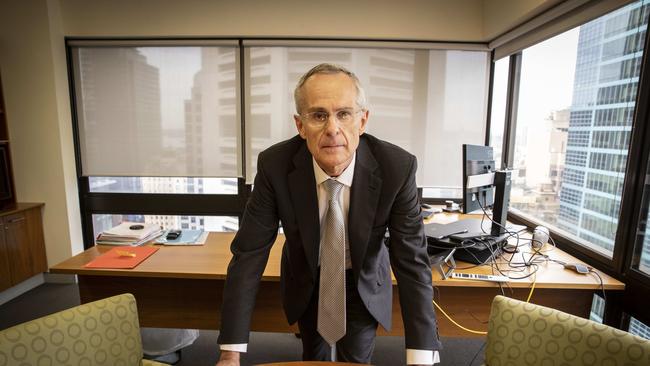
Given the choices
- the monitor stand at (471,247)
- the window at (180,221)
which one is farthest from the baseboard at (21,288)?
the monitor stand at (471,247)

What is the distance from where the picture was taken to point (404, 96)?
3.01m

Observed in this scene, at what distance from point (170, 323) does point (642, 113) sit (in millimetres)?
2624

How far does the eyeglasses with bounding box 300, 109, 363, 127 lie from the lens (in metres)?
0.94

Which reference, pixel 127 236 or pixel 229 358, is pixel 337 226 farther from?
pixel 127 236

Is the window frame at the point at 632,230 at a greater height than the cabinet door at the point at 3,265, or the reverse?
the window frame at the point at 632,230

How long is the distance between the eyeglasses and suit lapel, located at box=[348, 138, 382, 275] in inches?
7.8

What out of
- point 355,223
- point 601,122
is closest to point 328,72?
point 355,223

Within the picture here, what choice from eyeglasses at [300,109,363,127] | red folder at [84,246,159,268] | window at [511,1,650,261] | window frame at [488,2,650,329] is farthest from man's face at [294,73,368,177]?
window at [511,1,650,261]

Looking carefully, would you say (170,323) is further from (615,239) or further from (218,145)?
(615,239)

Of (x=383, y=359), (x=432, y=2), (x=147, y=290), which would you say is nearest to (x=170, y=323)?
(x=147, y=290)

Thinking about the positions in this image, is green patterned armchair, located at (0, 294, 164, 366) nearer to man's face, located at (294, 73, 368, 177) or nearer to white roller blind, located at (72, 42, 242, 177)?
man's face, located at (294, 73, 368, 177)

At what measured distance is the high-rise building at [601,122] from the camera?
167cm

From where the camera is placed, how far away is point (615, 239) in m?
1.64

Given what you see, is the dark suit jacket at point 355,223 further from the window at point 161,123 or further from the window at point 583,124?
the window at point 161,123
